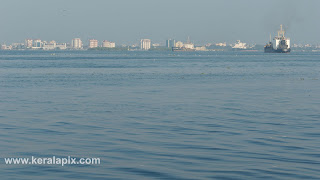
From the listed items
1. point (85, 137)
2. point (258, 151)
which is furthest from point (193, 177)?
point (85, 137)

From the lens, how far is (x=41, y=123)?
947 inches

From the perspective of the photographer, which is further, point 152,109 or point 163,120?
point 152,109

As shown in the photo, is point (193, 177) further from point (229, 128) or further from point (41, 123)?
point (41, 123)

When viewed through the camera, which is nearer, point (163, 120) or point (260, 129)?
point (260, 129)

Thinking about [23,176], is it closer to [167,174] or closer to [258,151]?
[167,174]

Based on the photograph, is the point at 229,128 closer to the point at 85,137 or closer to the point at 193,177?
the point at 85,137

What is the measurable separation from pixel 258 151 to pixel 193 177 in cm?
415

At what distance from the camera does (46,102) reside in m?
33.6

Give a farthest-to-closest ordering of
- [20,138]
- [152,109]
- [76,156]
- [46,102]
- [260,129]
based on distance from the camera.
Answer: [46,102] → [152,109] → [260,129] → [20,138] → [76,156]

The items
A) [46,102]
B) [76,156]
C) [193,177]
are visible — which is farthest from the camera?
[46,102]

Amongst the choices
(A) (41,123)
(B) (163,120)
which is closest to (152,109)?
(B) (163,120)

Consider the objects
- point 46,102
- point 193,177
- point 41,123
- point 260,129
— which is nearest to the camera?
point 193,177

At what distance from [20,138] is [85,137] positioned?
2429 mm

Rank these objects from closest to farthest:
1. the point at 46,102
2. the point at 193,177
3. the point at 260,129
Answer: the point at 193,177
the point at 260,129
the point at 46,102
